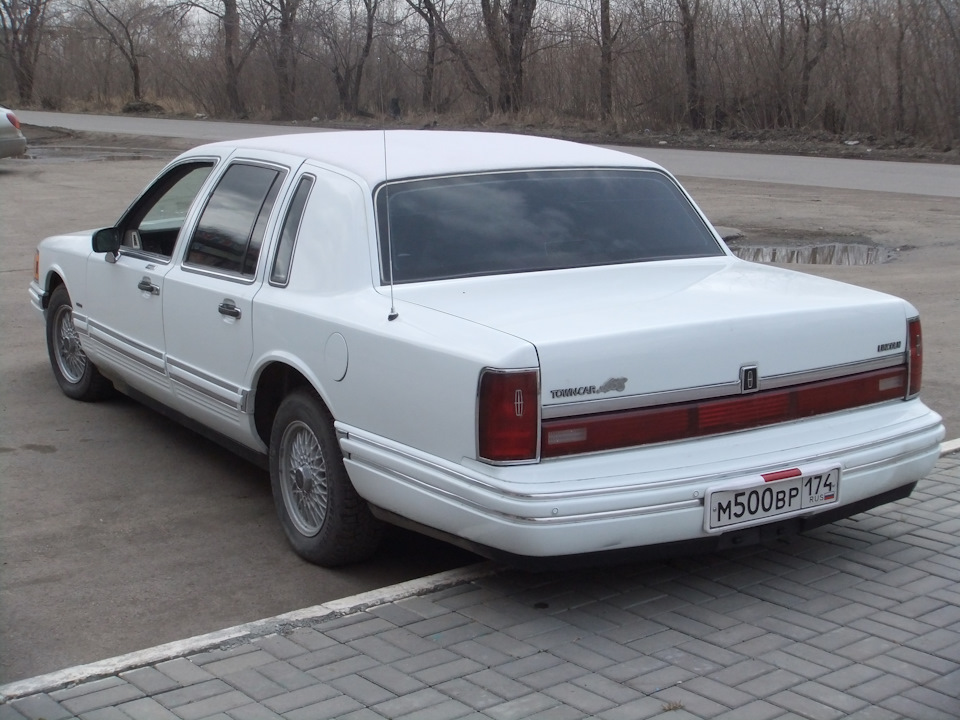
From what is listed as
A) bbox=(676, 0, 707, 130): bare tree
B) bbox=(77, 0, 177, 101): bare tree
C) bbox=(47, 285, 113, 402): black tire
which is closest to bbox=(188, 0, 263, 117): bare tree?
bbox=(77, 0, 177, 101): bare tree

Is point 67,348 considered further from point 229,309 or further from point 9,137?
point 9,137

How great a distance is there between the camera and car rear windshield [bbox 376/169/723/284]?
4.57 metres

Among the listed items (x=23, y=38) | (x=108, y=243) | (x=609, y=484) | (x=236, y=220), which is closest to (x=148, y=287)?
(x=108, y=243)

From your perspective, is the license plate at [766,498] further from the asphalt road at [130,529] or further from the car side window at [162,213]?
the car side window at [162,213]

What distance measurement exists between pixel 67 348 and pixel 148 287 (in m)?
1.78

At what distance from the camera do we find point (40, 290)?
24.0 ft

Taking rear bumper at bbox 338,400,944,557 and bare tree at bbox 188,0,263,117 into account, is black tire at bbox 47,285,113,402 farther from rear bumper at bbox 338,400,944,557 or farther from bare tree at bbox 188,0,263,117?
bare tree at bbox 188,0,263,117

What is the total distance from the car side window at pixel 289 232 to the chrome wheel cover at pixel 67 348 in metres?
2.59

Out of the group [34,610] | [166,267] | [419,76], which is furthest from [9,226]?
[419,76]

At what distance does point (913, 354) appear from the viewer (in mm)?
4488

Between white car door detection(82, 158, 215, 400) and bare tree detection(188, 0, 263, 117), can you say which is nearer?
white car door detection(82, 158, 215, 400)

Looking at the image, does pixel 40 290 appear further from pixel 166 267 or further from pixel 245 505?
pixel 245 505

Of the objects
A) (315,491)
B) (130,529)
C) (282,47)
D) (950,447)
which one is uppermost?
(282,47)

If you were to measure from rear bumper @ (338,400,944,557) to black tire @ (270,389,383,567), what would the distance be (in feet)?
0.57
